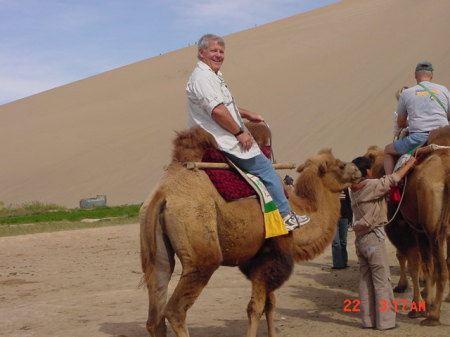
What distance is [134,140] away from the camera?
39.8m

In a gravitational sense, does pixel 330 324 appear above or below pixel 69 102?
below

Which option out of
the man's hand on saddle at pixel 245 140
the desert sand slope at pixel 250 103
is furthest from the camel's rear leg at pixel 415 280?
the desert sand slope at pixel 250 103

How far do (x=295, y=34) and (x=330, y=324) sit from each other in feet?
159

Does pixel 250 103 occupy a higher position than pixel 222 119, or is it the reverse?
→ pixel 250 103

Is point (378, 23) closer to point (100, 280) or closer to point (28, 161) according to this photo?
point (28, 161)

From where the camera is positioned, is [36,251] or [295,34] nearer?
[36,251]

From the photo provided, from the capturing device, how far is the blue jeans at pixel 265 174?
609 cm

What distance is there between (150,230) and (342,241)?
A: 6054 mm

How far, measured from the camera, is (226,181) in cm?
591

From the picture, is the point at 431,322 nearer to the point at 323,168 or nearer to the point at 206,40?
the point at 323,168

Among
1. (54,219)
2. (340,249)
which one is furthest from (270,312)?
(54,219)

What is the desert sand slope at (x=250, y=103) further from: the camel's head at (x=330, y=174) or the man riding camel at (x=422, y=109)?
the camel's head at (x=330, y=174)

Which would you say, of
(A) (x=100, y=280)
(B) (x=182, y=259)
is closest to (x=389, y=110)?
(A) (x=100, y=280)

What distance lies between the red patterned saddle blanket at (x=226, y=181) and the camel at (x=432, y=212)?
2155 millimetres
